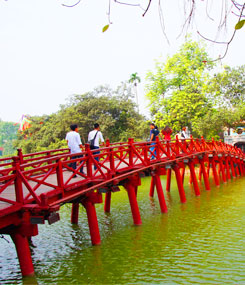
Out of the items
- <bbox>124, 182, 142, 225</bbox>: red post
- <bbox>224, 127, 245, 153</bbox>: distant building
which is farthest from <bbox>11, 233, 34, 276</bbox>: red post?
<bbox>224, 127, 245, 153</bbox>: distant building

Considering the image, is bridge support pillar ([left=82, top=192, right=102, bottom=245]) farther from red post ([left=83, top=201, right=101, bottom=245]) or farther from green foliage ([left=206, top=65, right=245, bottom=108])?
green foliage ([left=206, top=65, right=245, bottom=108])

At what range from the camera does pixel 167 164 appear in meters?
14.2

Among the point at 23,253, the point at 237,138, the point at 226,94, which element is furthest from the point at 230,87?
the point at 23,253

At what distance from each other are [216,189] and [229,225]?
347 inches

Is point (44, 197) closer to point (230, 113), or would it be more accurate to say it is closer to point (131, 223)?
point (131, 223)

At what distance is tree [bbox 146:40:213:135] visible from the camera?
32.6 metres

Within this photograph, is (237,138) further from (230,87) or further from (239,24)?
(239,24)

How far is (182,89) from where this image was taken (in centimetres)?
3450

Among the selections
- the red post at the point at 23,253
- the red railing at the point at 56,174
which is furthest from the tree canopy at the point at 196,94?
the red post at the point at 23,253

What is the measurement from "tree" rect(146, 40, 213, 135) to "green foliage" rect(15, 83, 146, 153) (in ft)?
10.3

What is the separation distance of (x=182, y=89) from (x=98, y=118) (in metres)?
9.93

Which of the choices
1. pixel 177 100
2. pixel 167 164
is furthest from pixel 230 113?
pixel 167 164

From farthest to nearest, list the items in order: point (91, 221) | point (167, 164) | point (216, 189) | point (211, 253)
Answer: point (216, 189)
point (167, 164)
point (91, 221)
point (211, 253)

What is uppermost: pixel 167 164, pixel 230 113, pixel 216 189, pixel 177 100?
pixel 177 100
